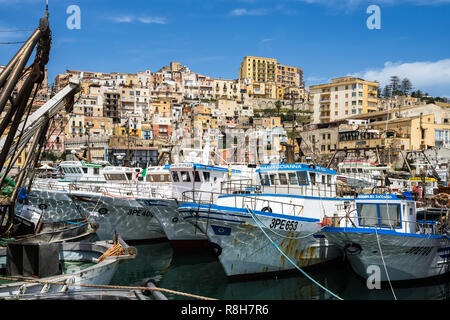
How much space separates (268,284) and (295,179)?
5.15 metres

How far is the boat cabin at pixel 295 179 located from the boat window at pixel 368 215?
6.84ft

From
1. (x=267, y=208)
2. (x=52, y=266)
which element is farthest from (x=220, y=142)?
(x=52, y=266)

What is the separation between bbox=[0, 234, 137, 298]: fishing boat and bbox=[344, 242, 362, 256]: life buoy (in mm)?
7888

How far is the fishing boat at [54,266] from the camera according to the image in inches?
393

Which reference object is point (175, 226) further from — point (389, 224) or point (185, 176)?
point (389, 224)

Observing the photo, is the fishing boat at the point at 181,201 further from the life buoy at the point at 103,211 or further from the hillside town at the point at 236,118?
the hillside town at the point at 236,118

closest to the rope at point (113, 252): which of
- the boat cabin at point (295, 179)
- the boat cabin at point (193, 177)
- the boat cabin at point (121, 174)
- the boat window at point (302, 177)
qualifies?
the boat cabin at point (295, 179)

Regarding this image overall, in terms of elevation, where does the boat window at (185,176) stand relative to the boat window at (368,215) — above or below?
above

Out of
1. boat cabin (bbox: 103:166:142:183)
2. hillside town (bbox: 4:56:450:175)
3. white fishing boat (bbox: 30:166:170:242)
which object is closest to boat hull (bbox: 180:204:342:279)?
white fishing boat (bbox: 30:166:170:242)

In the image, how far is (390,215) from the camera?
52.4 feet

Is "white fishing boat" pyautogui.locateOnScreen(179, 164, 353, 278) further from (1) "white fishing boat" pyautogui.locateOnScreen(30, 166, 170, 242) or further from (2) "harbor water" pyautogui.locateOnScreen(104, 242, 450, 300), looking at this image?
(1) "white fishing boat" pyautogui.locateOnScreen(30, 166, 170, 242)

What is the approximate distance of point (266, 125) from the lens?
93938mm

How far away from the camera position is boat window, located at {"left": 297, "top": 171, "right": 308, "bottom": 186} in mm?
Answer: 18516
